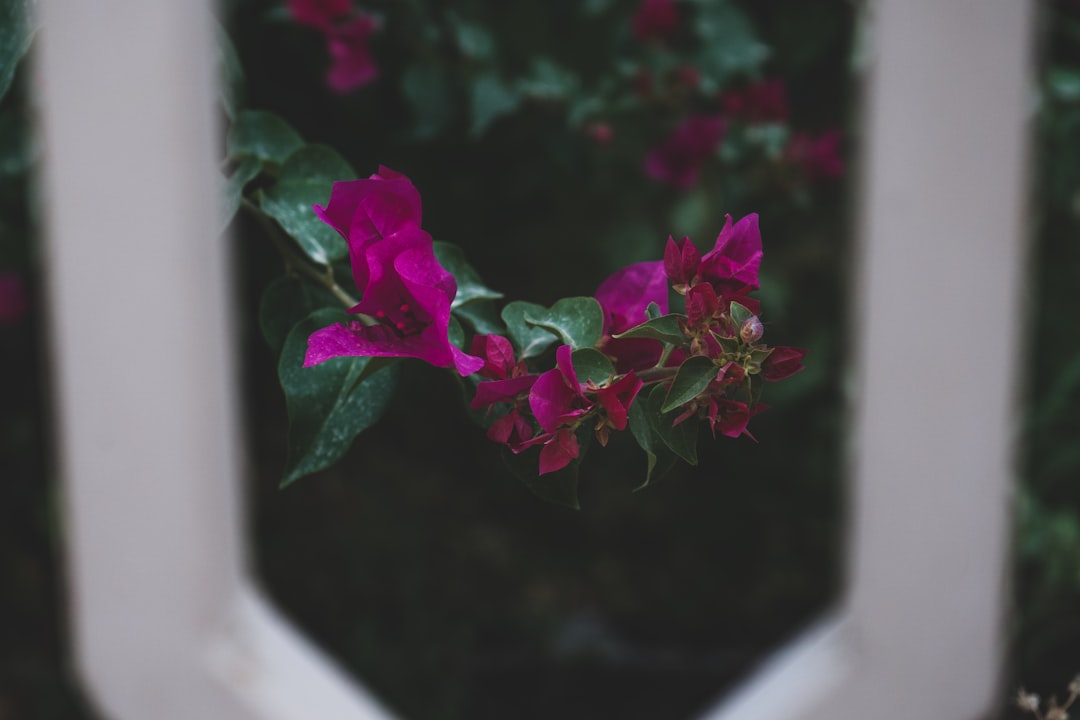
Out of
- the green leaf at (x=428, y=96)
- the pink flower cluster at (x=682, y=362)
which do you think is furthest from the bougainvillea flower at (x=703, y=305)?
the green leaf at (x=428, y=96)

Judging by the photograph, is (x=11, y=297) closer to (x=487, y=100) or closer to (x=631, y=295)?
(x=487, y=100)

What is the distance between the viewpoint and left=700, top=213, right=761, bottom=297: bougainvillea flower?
23 centimetres

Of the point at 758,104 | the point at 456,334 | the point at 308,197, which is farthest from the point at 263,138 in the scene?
the point at 758,104

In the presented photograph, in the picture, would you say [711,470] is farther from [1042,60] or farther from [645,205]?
[1042,60]

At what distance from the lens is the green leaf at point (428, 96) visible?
2.54ft

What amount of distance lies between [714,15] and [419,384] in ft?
1.47

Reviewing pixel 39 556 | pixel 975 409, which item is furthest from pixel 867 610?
pixel 39 556

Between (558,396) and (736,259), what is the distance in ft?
0.17

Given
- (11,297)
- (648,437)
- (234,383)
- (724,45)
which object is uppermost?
(648,437)

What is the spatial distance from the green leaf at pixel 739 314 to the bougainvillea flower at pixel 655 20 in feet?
2.04

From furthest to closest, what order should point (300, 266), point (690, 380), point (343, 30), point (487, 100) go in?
point (487, 100) < point (343, 30) < point (300, 266) < point (690, 380)

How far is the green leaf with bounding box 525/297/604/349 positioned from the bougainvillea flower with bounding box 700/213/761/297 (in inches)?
1.6

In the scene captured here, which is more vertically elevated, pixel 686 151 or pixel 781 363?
pixel 781 363

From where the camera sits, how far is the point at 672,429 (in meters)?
0.24
